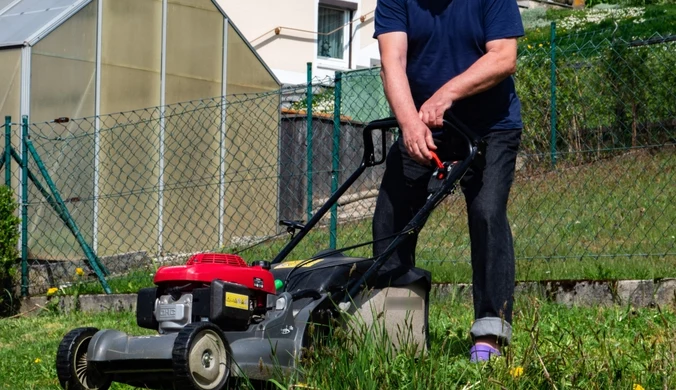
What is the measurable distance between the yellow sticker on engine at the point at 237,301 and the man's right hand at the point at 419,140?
2.78 ft

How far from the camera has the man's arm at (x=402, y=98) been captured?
3.85 metres

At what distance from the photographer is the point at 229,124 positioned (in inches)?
420

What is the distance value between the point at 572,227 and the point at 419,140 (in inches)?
160

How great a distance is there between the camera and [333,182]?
7484 millimetres

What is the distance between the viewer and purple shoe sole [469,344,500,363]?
374 cm

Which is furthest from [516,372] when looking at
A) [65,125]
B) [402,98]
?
[65,125]

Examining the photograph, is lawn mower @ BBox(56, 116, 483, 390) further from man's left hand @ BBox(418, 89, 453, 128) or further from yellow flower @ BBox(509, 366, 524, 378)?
yellow flower @ BBox(509, 366, 524, 378)

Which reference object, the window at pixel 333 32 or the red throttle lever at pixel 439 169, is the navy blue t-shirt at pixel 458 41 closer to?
the red throttle lever at pixel 439 169

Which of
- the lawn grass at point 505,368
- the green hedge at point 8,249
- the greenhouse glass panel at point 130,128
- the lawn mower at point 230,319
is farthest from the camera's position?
the greenhouse glass panel at point 130,128

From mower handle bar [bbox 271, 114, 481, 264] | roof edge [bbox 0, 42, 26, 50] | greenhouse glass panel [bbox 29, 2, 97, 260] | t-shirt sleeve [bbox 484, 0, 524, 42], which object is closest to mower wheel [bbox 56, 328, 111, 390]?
mower handle bar [bbox 271, 114, 481, 264]

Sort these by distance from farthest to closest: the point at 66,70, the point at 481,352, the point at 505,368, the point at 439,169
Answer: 1. the point at 66,70
2. the point at 439,169
3. the point at 481,352
4. the point at 505,368

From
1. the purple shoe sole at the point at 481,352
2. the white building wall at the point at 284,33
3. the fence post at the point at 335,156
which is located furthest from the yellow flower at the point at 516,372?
the white building wall at the point at 284,33

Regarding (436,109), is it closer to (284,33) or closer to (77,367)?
(77,367)

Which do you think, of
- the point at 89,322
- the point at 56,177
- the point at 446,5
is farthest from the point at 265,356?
the point at 56,177
